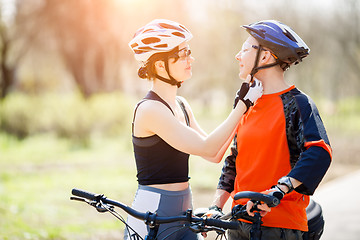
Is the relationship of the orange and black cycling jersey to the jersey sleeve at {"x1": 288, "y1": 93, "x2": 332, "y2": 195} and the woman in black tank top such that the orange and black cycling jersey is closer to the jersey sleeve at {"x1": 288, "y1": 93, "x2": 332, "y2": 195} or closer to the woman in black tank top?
the jersey sleeve at {"x1": 288, "y1": 93, "x2": 332, "y2": 195}

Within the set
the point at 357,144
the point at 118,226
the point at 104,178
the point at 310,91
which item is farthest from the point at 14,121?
the point at 310,91

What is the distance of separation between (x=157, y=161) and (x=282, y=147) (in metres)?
0.72

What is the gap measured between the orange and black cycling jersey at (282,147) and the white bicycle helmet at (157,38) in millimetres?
610

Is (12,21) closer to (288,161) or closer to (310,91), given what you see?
(310,91)

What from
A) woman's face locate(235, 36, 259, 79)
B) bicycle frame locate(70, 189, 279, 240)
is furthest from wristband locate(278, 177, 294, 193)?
woman's face locate(235, 36, 259, 79)

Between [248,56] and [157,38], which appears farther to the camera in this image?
[157,38]

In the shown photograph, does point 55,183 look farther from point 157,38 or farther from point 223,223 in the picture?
point 223,223

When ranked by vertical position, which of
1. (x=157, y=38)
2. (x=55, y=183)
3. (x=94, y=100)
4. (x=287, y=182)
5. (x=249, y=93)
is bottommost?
(x=287, y=182)

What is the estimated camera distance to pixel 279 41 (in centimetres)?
268

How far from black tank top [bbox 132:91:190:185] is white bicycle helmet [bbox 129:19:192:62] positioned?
284 mm

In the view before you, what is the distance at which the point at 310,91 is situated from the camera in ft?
120

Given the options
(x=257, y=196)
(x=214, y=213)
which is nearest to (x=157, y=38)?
(x=214, y=213)

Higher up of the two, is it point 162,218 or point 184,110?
point 184,110

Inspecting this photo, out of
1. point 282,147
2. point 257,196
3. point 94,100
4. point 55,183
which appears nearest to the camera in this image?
point 257,196
